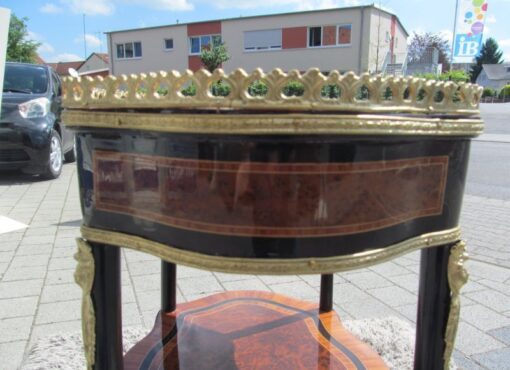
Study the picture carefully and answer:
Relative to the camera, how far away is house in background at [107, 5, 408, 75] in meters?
21.5

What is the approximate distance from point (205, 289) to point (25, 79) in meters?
5.10

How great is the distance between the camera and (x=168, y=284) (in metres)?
1.88

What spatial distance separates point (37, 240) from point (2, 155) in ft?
8.75

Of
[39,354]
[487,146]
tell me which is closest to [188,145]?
[39,354]

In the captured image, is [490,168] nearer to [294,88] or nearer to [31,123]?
[31,123]

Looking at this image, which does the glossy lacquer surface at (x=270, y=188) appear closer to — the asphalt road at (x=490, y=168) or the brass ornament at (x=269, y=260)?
the brass ornament at (x=269, y=260)

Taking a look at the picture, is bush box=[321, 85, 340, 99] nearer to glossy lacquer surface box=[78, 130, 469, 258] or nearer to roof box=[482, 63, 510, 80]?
glossy lacquer surface box=[78, 130, 469, 258]

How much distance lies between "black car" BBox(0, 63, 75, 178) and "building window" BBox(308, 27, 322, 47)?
19.0 metres

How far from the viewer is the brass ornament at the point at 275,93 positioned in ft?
2.69

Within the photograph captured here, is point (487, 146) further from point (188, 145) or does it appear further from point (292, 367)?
point (188, 145)

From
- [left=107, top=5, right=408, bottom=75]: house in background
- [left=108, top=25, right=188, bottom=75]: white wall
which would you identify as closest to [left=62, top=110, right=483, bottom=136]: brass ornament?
[left=107, top=5, right=408, bottom=75]: house in background

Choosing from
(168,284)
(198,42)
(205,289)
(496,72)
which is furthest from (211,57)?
(496,72)

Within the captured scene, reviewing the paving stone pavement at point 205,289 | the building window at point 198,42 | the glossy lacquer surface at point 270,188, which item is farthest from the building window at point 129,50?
the glossy lacquer surface at point 270,188

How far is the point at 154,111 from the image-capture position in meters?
0.91
